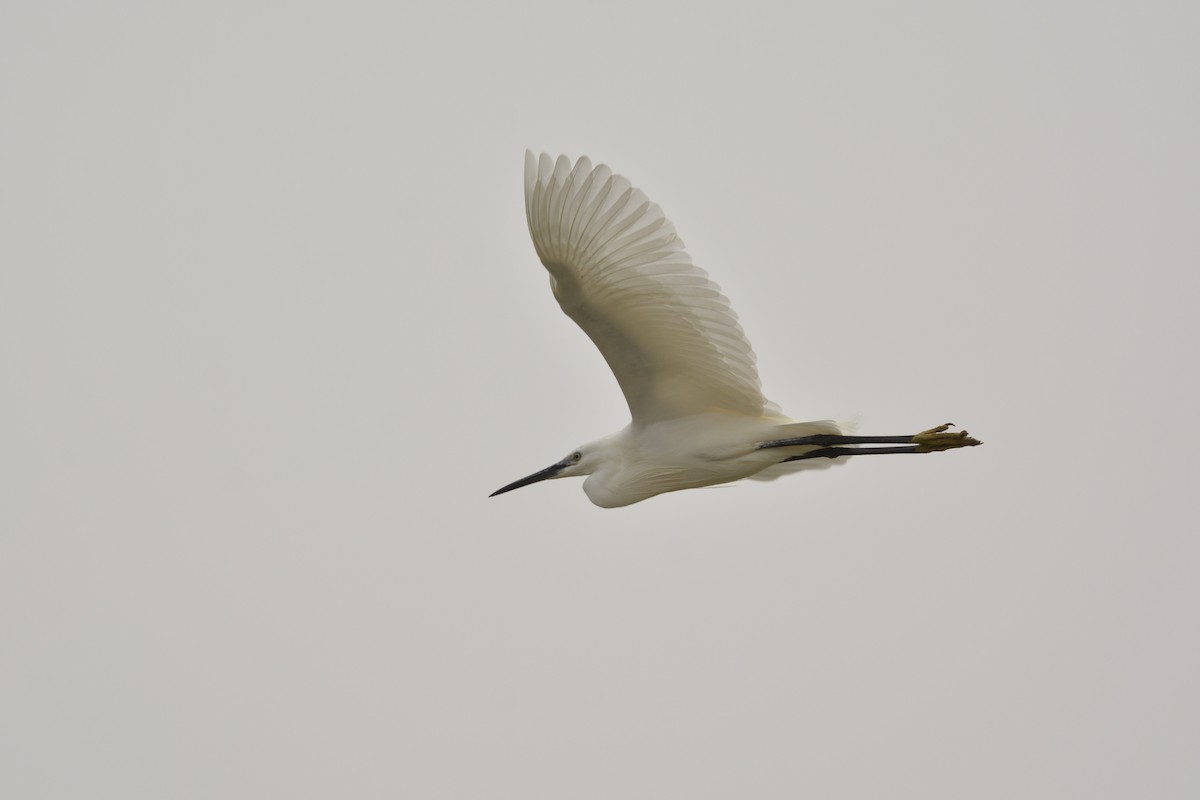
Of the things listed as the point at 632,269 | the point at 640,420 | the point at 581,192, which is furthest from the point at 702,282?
A: the point at 640,420

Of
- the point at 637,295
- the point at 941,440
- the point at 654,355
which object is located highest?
the point at 637,295

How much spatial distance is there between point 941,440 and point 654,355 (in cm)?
218

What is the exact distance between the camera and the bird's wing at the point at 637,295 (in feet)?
26.9

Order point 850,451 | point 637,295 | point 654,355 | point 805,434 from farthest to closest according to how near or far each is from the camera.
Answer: point 850,451
point 805,434
point 654,355
point 637,295

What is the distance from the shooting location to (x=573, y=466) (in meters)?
10.6

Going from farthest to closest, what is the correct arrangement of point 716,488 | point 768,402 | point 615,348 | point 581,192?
1. point 716,488
2. point 768,402
3. point 615,348
4. point 581,192

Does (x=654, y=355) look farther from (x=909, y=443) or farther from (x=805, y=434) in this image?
(x=909, y=443)

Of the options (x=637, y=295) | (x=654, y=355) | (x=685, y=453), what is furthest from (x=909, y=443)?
(x=637, y=295)

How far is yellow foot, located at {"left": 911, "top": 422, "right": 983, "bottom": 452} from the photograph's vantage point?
10.0 metres

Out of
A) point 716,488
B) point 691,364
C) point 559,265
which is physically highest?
point 559,265

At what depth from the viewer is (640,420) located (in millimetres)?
9953

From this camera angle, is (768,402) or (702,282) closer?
(702,282)

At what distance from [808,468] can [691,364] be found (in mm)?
1479

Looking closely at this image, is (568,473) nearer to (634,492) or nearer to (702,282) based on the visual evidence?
(634,492)
